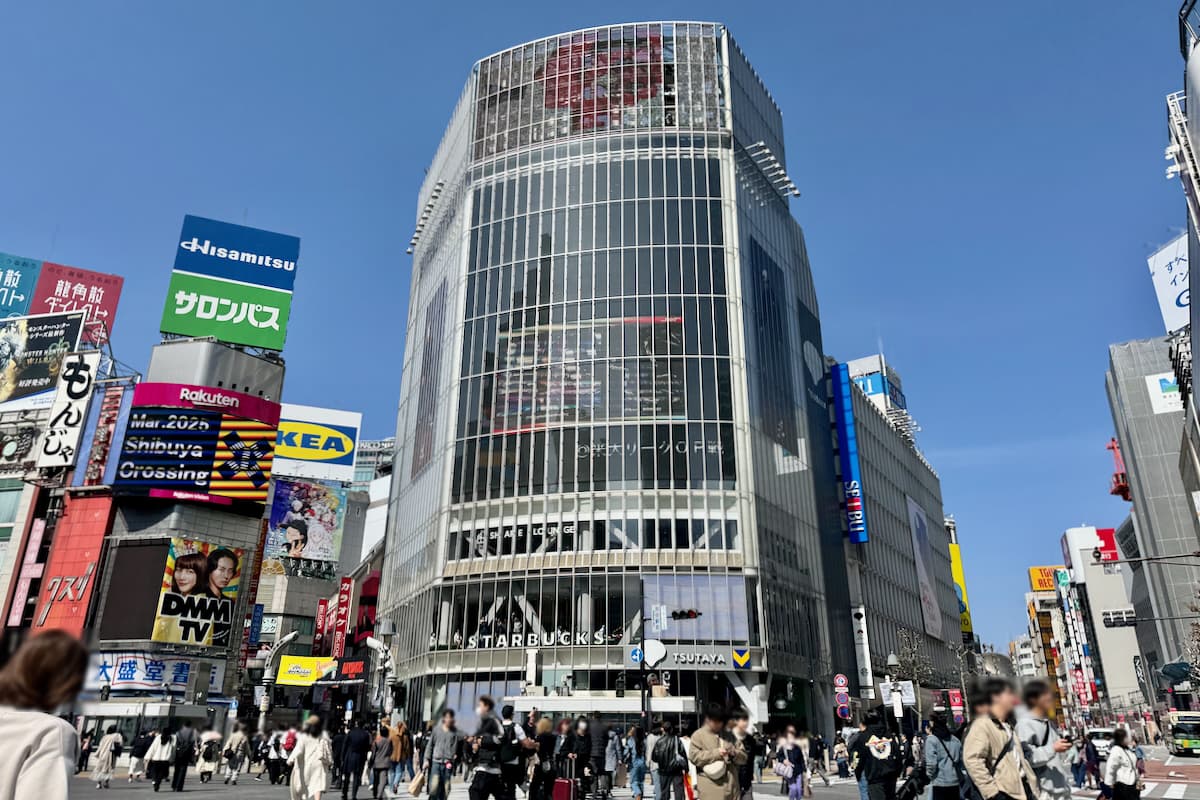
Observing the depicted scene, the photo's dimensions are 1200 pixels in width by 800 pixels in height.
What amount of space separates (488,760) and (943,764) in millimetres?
6029

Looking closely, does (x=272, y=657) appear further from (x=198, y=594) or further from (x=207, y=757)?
(x=207, y=757)

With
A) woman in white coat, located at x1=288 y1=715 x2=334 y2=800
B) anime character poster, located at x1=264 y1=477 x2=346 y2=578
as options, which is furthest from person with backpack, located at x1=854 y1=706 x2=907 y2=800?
anime character poster, located at x1=264 y1=477 x2=346 y2=578

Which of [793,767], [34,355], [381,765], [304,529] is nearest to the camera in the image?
[381,765]

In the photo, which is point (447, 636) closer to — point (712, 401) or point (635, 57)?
point (712, 401)

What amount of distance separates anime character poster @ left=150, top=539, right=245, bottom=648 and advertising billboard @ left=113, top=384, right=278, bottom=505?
4032 millimetres

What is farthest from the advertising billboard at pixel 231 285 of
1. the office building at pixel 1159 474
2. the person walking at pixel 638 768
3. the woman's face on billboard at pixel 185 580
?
the office building at pixel 1159 474

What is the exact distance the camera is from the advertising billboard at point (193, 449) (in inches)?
2413

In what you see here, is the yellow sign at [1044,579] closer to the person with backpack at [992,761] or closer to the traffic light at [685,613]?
the traffic light at [685,613]

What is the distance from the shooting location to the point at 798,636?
5103 centimetres

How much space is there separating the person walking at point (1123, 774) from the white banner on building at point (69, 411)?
71166 mm

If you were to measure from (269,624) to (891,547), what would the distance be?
6912 centimetres

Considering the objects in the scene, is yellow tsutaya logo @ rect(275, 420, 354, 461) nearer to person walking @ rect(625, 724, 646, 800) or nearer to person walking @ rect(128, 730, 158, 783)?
person walking @ rect(128, 730, 158, 783)

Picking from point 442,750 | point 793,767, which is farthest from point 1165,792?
point 442,750

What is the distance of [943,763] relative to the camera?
32.4ft
